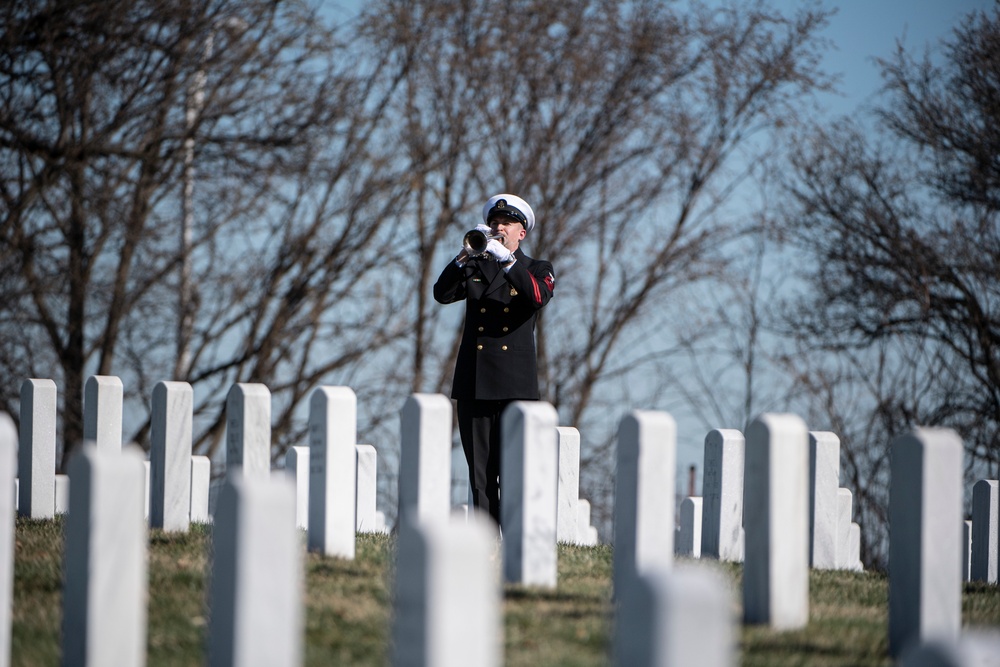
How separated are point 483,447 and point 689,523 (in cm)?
221

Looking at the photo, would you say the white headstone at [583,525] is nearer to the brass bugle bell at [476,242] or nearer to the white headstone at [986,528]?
the white headstone at [986,528]

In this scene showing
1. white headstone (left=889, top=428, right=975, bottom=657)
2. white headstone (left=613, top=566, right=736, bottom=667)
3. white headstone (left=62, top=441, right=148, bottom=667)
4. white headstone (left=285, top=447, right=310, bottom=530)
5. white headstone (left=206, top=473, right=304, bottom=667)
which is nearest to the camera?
white headstone (left=613, top=566, right=736, bottom=667)

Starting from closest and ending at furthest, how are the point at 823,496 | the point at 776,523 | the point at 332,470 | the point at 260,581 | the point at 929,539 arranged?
the point at 260,581
the point at 929,539
the point at 776,523
the point at 332,470
the point at 823,496

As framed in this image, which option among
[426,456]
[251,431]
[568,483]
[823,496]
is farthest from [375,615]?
[568,483]

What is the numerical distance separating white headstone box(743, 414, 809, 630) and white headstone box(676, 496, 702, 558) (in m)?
3.73

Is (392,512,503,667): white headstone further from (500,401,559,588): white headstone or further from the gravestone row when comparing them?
(500,401,559,588): white headstone

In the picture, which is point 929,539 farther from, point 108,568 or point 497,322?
point 497,322

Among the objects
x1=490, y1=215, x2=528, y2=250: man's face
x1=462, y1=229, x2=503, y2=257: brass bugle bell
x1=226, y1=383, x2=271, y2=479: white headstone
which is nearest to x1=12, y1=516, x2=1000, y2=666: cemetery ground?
x1=226, y1=383, x2=271, y2=479: white headstone

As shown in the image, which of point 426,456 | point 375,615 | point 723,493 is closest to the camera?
point 375,615

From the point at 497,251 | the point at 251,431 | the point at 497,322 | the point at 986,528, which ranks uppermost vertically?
the point at 497,251

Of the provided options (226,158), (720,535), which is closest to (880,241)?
(226,158)

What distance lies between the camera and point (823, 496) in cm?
587

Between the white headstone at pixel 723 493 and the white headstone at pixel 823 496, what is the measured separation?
34cm

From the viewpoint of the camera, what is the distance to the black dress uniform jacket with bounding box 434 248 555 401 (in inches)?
215
